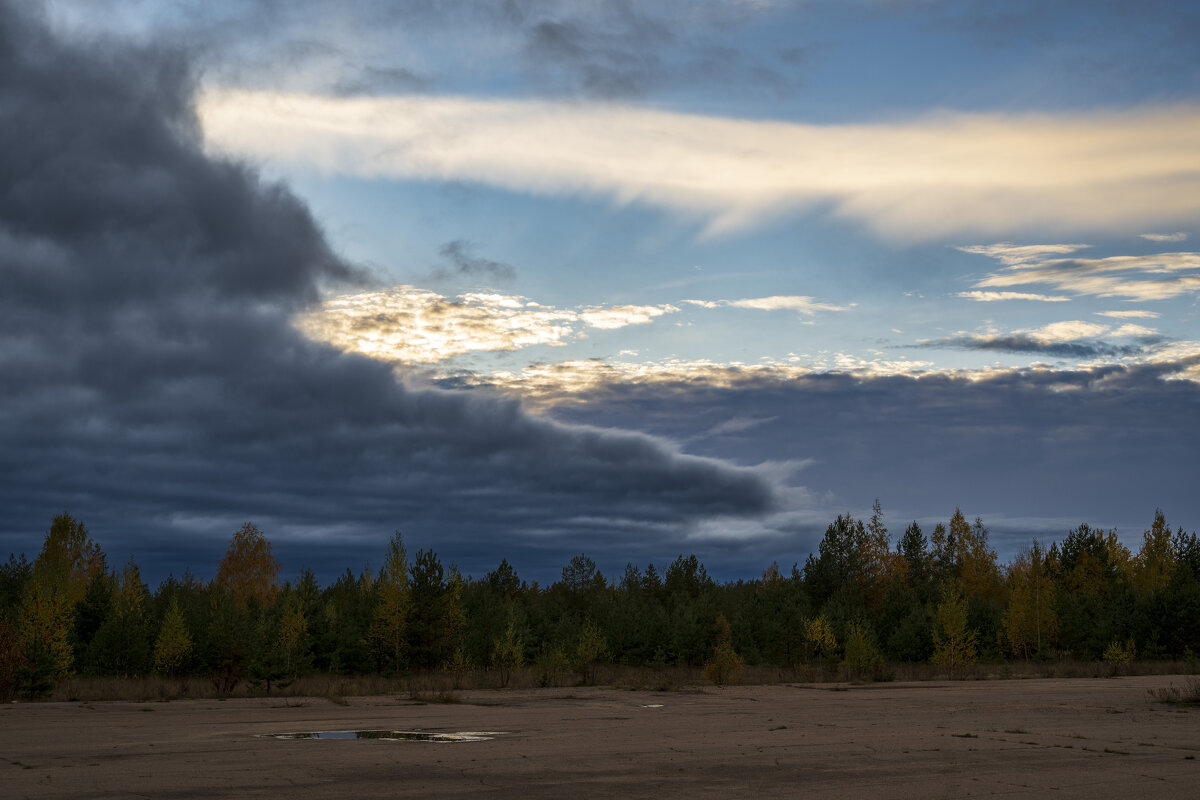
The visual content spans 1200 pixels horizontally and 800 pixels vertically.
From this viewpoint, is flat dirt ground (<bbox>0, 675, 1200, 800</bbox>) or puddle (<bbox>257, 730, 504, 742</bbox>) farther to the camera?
puddle (<bbox>257, 730, 504, 742</bbox>)

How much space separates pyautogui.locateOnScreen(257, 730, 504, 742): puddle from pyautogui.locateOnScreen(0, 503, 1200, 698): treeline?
19.1m

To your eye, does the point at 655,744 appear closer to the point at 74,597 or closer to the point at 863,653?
the point at 863,653

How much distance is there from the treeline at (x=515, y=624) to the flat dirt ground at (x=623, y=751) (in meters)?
15.5

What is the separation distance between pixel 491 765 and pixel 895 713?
17181 mm

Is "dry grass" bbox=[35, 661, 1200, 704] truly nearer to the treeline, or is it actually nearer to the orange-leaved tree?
the treeline

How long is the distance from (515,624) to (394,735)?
38.8 m

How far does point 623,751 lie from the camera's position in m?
18.1

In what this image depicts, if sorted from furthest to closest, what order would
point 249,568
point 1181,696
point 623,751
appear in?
point 249,568 < point 1181,696 < point 623,751

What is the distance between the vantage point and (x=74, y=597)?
6262 centimetres

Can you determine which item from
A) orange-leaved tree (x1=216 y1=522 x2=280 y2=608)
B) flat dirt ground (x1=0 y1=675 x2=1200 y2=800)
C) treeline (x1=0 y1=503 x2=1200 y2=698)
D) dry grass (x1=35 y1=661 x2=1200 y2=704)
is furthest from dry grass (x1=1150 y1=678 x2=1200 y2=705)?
orange-leaved tree (x1=216 y1=522 x2=280 y2=608)

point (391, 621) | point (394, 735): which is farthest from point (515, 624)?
point (394, 735)

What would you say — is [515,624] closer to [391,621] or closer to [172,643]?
[391,621]

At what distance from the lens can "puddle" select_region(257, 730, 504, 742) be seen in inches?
827

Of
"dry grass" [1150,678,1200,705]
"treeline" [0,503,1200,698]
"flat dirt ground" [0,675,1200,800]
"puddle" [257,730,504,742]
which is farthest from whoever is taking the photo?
"treeline" [0,503,1200,698]
